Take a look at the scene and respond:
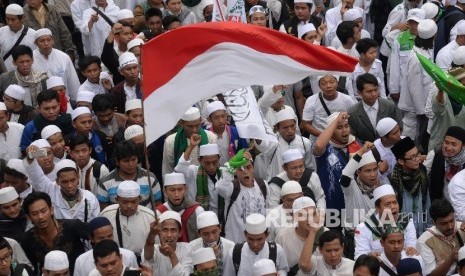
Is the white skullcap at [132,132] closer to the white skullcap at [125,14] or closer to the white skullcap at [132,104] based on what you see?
the white skullcap at [132,104]

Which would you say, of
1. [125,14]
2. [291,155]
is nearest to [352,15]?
[125,14]

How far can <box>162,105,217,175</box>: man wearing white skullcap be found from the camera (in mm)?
18141

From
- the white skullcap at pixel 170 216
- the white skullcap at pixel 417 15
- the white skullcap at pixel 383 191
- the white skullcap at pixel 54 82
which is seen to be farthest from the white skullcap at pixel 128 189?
the white skullcap at pixel 417 15

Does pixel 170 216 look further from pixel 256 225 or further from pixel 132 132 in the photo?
pixel 132 132

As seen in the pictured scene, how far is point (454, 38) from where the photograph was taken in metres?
21.1

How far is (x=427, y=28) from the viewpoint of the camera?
20.2m

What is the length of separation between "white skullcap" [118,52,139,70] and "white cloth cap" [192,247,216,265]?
4.09 m

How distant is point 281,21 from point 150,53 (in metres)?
7.73

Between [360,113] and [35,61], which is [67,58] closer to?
[35,61]

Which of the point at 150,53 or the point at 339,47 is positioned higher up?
the point at 150,53

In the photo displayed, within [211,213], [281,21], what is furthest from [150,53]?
[281,21]

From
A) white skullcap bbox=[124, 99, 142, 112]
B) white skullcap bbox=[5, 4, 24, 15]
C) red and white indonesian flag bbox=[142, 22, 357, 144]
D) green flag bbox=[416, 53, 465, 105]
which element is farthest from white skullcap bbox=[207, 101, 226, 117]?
white skullcap bbox=[5, 4, 24, 15]

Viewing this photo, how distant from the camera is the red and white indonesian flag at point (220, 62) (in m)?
14.9

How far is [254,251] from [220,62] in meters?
2.33
